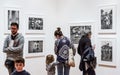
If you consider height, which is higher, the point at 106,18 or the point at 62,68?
the point at 106,18

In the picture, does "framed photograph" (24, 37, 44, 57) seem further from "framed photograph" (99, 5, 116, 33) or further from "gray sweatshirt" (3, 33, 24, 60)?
"gray sweatshirt" (3, 33, 24, 60)

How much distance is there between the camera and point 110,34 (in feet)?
29.5

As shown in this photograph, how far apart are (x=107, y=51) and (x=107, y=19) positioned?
3.80 ft

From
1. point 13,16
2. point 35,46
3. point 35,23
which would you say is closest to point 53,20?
point 35,23

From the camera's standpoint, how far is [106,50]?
9.09 metres

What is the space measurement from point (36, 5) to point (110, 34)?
3.24 m

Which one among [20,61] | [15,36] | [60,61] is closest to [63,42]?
[60,61]

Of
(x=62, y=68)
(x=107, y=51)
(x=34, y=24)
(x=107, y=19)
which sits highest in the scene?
(x=107, y=19)

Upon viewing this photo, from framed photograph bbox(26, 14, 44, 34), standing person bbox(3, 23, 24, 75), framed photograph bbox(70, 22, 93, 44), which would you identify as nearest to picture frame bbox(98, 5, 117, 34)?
framed photograph bbox(70, 22, 93, 44)

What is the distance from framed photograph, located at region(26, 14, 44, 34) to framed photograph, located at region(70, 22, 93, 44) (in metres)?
1.24

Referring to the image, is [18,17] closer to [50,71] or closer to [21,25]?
[21,25]

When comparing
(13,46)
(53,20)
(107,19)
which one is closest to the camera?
(13,46)

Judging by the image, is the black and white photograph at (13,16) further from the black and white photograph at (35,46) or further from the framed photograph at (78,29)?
the framed photograph at (78,29)

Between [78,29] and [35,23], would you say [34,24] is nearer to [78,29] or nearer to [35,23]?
[35,23]
